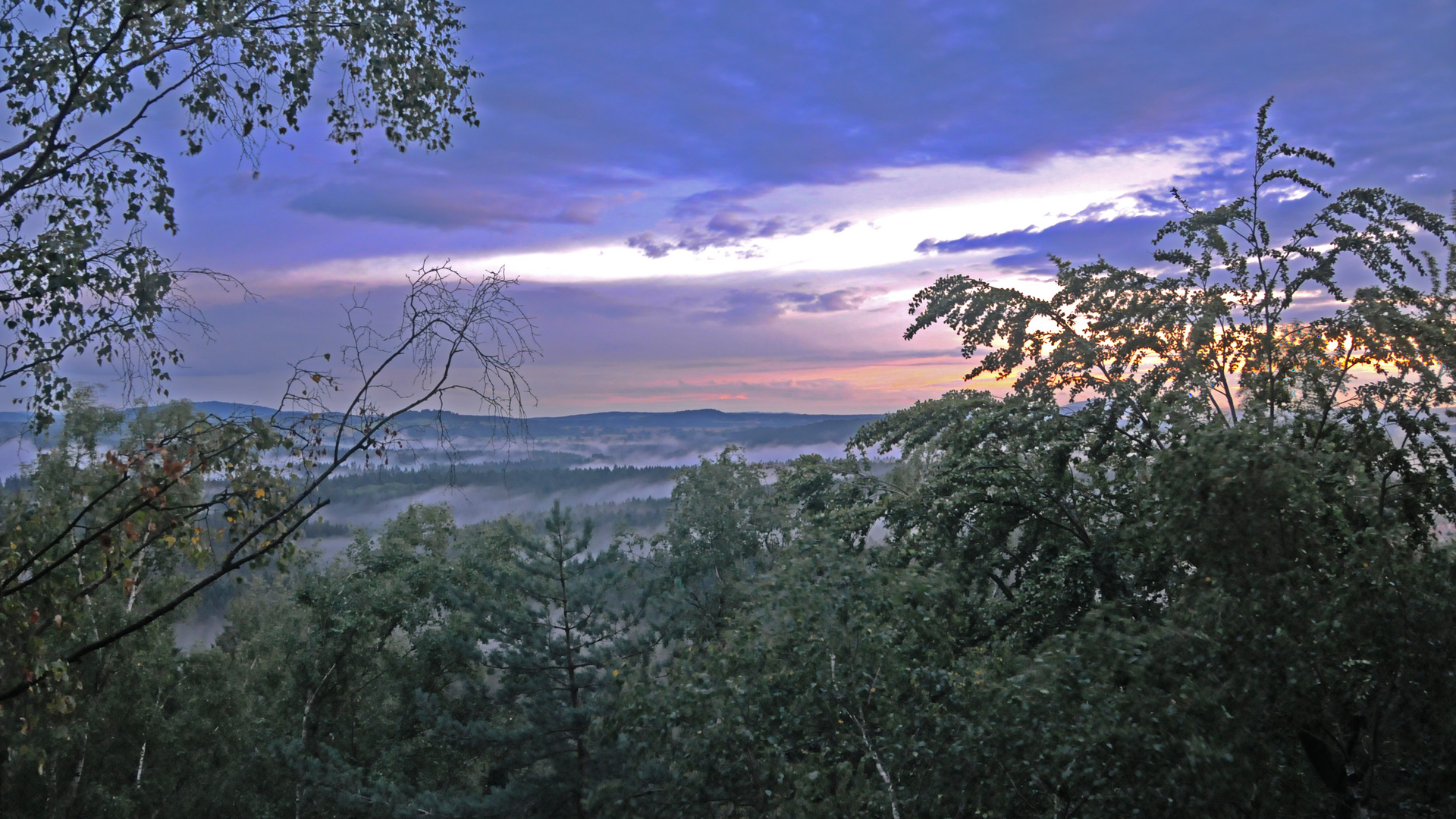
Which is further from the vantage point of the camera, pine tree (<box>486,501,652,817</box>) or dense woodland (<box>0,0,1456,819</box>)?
pine tree (<box>486,501,652,817</box>)

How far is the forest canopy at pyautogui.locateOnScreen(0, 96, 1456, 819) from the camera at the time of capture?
6.13 metres

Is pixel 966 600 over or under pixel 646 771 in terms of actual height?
over

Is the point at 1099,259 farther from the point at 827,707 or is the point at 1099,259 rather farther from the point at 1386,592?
the point at 827,707

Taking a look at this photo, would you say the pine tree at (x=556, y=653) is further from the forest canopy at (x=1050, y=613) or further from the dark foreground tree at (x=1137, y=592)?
the dark foreground tree at (x=1137, y=592)

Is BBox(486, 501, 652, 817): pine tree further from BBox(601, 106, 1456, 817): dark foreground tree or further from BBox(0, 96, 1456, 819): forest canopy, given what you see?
BBox(601, 106, 1456, 817): dark foreground tree

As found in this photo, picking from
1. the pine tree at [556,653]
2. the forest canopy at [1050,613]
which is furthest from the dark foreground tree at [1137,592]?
the pine tree at [556,653]

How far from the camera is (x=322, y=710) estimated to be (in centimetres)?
2333

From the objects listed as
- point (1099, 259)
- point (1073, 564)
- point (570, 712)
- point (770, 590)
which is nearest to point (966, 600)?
point (1073, 564)

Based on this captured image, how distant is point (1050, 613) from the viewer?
10.0 metres

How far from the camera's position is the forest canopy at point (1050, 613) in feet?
20.1

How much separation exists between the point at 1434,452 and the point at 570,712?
545 inches

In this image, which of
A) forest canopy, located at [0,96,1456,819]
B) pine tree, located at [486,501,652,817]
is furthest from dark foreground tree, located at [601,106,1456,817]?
pine tree, located at [486,501,652,817]

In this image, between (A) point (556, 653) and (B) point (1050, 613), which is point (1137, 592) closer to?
(B) point (1050, 613)

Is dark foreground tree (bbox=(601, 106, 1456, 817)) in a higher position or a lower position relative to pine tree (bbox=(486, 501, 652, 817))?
higher
